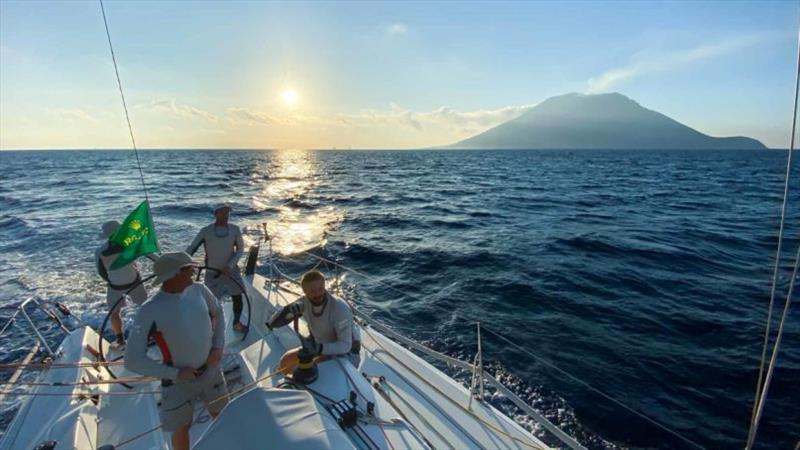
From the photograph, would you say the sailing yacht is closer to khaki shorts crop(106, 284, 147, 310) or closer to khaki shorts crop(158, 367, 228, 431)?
khaki shorts crop(158, 367, 228, 431)

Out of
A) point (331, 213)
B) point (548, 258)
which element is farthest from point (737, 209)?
point (331, 213)

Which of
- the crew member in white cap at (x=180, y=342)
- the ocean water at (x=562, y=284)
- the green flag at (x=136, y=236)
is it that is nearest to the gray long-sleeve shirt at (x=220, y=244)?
the green flag at (x=136, y=236)

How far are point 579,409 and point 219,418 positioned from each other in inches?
200

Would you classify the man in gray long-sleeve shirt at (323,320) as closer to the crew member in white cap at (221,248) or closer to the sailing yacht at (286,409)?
the sailing yacht at (286,409)

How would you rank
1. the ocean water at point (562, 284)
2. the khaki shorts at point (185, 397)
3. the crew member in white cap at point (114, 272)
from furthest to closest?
the ocean water at point (562, 284) → the crew member in white cap at point (114, 272) → the khaki shorts at point (185, 397)

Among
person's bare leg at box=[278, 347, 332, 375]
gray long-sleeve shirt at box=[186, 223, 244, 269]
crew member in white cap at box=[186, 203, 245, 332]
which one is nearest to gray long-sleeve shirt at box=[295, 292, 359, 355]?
person's bare leg at box=[278, 347, 332, 375]

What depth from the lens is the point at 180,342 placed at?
284 centimetres

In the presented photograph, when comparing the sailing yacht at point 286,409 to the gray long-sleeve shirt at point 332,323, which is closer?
the sailing yacht at point 286,409

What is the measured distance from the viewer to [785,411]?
5477 millimetres

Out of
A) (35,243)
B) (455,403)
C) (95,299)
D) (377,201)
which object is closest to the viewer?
(455,403)

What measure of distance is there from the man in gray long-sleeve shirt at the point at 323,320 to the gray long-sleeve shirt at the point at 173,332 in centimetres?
67

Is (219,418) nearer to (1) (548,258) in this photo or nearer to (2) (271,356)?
(2) (271,356)

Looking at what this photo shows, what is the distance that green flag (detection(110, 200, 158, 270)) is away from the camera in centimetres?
449

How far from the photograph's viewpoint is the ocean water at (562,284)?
18.9 ft
